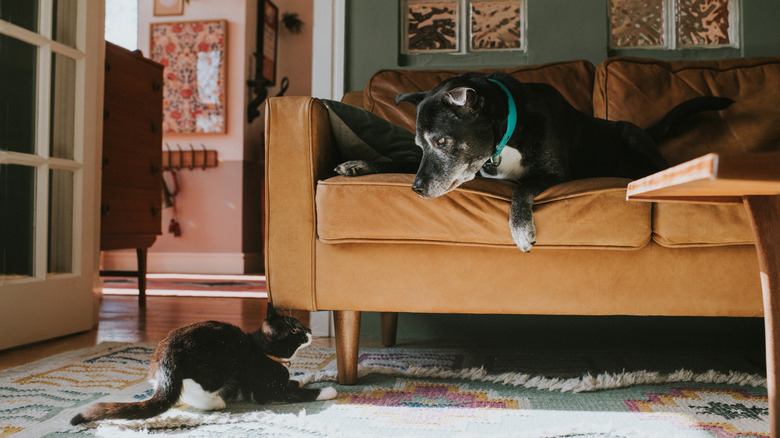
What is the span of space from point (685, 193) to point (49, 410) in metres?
1.28

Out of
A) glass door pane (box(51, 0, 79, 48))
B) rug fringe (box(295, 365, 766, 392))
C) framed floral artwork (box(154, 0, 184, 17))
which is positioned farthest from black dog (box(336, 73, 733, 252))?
framed floral artwork (box(154, 0, 184, 17))

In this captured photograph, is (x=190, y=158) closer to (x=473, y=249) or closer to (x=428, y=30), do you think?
(x=428, y=30)

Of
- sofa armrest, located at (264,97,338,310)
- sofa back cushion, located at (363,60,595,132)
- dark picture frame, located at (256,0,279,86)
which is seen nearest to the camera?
sofa armrest, located at (264,97,338,310)

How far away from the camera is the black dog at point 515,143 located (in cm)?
134

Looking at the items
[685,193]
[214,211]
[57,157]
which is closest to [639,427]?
[685,193]

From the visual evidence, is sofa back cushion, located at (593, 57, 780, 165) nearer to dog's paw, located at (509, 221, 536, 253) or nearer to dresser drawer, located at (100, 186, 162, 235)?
dog's paw, located at (509, 221, 536, 253)

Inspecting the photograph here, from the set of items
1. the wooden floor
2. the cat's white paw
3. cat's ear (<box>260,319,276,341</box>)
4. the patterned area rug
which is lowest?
the wooden floor

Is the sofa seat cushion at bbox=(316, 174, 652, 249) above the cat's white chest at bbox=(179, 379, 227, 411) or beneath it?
above

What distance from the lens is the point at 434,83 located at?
2041mm

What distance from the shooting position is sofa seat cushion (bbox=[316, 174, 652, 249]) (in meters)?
1.27

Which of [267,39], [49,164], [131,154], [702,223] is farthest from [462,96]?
[267,39]

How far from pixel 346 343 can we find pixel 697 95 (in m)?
1.47

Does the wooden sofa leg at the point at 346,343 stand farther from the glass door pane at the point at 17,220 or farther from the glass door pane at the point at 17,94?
the glass door pane at the point at 17,94

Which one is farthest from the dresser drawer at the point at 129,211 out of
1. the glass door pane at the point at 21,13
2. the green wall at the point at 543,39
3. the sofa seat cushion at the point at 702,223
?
the sofa seat cushion at the point at 702,223
